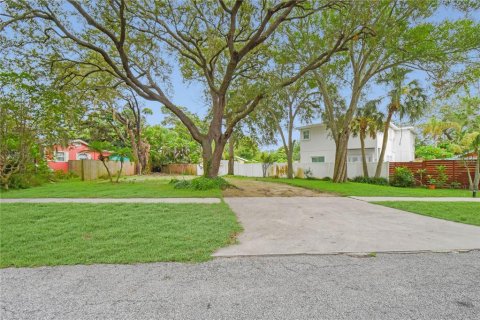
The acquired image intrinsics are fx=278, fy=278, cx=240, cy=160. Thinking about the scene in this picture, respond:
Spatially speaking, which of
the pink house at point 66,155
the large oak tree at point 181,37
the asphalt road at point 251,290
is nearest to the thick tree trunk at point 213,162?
the large oak tree at point 181,37

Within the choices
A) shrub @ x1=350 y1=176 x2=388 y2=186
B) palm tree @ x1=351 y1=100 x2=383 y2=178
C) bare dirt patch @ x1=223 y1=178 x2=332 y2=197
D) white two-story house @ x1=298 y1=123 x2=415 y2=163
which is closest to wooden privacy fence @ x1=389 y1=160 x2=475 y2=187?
shrub @ x1=350 y1=176 x2=388 y2=186

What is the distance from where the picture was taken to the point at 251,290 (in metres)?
2.81

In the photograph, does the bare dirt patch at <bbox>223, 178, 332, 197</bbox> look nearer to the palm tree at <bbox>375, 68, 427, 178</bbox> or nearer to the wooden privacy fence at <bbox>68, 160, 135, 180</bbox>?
the palm tree at <bbox>375, 68, 427, 178</bbox>

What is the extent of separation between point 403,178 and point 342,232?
14.4 metres

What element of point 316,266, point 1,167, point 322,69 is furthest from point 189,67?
point 316,266

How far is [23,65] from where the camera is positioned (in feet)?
37.4

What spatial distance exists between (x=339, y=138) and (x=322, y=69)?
15.0ft

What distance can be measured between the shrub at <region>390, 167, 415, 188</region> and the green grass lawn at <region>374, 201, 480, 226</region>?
8923mm

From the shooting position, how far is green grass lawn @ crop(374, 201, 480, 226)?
21.8 feet

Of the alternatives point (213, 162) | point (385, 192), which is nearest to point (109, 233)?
point (213, 162)

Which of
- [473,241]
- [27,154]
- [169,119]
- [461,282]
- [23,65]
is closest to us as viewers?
[461,282]

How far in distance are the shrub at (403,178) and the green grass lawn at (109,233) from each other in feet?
47.3

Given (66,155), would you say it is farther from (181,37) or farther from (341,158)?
(341,158)

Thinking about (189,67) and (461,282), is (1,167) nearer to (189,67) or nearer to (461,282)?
(189,67)
